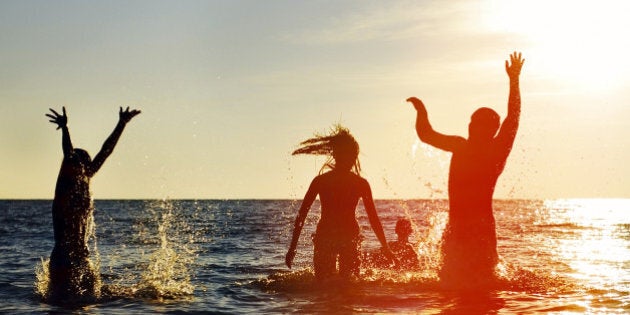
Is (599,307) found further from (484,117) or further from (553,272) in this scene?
(553,272)

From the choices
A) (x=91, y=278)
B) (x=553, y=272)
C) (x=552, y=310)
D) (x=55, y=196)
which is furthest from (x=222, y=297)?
(x=553, y=272)

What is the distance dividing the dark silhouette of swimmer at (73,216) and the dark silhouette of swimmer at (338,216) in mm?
2802

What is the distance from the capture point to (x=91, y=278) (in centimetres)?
969

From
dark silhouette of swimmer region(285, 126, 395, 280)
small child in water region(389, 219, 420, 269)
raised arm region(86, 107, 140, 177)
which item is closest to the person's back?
dark silhouette of swimmer region(285, 126, 395, 280)

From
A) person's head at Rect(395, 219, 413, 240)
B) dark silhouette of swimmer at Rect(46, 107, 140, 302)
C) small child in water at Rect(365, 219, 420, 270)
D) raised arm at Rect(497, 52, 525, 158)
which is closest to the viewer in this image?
raised arm at Rect(497, 52, 525, 158)

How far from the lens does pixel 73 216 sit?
30.9 ft

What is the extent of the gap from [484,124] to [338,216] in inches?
97.9

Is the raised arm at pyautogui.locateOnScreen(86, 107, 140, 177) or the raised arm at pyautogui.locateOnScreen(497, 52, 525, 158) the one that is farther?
A: the raised arm at pyautogui.locateOnScreen(86, 107, 140, 177)

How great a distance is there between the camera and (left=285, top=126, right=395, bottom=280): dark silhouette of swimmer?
9.32 m

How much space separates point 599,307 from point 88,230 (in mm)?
6933

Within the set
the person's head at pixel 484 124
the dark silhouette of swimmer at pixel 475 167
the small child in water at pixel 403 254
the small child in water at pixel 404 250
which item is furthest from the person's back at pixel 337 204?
the small child in water at pixel 404 250

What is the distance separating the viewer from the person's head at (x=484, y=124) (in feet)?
25.8

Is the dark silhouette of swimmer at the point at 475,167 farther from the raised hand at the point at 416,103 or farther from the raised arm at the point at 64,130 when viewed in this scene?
the raised arm at the point at 64,130

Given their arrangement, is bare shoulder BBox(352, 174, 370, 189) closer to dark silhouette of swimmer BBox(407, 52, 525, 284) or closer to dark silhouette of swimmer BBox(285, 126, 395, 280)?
dark silhouette of swimmer BBox(285, 126, 395, 280)
